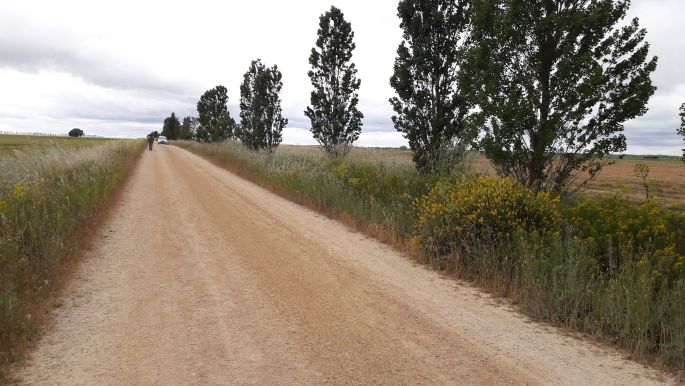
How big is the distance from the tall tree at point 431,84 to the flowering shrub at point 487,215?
4794 millimetres

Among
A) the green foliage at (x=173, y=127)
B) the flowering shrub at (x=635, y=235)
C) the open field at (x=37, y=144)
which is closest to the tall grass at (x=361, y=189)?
the flowering shrub at (x=635, y=235)

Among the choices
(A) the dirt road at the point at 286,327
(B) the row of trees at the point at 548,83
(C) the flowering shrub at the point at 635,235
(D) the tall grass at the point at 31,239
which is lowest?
(A) the dirt road at the point at 286,327

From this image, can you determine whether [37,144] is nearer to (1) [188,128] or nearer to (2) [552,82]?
(2) [552,82]

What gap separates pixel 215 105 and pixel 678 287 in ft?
193

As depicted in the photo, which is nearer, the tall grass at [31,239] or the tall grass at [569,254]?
the tall grass at [31,239]

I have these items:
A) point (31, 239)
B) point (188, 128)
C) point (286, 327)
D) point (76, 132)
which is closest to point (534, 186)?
point (286, 327)

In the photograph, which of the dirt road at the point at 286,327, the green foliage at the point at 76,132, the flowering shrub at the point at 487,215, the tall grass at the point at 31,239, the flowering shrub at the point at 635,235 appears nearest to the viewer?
the dirt road at the point at 286,327

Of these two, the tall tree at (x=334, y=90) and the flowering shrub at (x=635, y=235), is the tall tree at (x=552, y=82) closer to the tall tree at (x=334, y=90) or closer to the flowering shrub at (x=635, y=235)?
the flowering shrub at (x=635, y=235)

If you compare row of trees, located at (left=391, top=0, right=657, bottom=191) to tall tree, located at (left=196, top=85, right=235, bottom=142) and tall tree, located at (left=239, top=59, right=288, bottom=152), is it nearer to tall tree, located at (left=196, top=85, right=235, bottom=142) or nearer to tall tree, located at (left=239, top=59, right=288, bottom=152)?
tall tree, located at (left=239, top=59, right=288, bottom=152)

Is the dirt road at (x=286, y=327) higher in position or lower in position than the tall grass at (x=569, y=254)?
lower

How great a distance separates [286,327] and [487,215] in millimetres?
3516

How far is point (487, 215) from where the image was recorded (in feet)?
19.7

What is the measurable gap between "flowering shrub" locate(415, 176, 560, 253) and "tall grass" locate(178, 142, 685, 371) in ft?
0.05

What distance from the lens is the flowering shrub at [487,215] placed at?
19.3ft
